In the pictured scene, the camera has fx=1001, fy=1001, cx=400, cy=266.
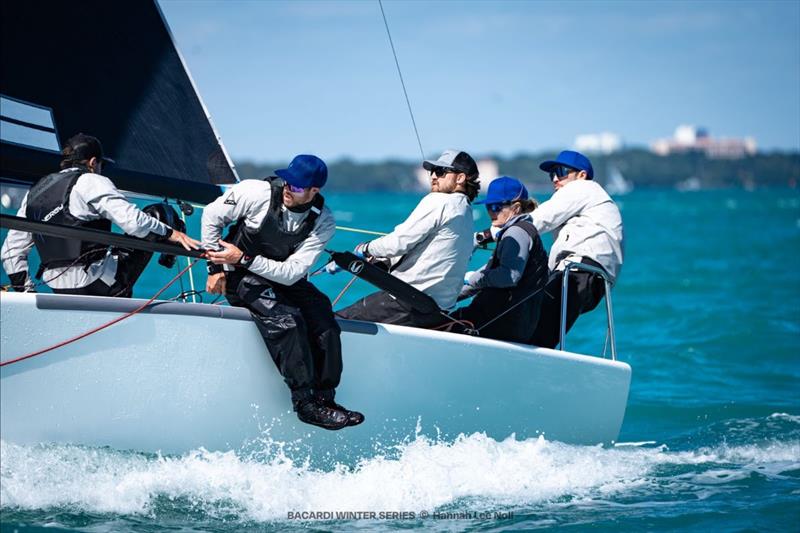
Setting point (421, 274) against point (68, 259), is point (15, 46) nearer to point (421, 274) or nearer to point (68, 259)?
point (68, 259)

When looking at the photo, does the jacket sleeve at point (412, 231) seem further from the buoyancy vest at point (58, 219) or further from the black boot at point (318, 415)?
the buoyancy vest at point (58, 219)

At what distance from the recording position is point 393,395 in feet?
15.6

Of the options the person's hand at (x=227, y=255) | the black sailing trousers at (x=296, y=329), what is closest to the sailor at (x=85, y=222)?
the person's hand at (x=227, y=255)

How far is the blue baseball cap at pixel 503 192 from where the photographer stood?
5.25m

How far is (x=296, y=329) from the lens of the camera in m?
4.31

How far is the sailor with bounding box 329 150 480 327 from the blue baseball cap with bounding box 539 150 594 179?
3.21ft

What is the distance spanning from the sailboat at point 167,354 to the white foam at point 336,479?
8 centimetres

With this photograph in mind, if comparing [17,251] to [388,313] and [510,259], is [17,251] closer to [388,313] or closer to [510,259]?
[388,313]

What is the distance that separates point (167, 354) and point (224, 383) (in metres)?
0.30

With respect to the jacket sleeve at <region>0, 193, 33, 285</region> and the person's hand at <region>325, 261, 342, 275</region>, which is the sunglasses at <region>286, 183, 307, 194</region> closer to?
the person's hand at <region>325, 261, 342, 275</region>

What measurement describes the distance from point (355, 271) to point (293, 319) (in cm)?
40

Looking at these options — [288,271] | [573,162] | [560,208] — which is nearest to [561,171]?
[573,162]

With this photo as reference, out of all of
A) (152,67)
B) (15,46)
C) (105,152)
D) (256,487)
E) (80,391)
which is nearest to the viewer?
(80,391)

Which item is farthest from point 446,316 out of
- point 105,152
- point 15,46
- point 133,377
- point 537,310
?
point 15,46
